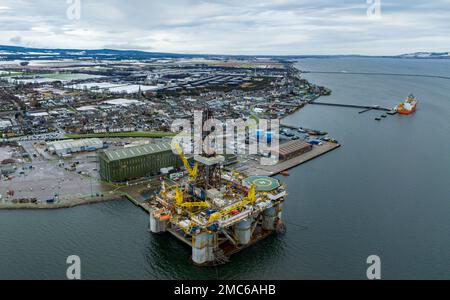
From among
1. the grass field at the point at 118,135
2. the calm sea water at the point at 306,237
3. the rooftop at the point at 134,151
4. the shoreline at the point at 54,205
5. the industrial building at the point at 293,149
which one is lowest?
the calm sea water at the point at 306,237

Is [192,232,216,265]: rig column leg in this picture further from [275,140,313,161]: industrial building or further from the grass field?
the grass field

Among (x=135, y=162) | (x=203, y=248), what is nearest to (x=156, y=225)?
(x=203, y=248)

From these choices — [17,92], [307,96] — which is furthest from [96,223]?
[17,92]

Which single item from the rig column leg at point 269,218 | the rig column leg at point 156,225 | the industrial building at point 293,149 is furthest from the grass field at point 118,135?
the rig column leg at point 269,218

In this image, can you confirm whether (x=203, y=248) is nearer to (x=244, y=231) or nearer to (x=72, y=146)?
(x=244, y=231)

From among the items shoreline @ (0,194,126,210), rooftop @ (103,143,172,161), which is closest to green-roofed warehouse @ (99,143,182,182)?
rooftop @ (103,143,172,161)

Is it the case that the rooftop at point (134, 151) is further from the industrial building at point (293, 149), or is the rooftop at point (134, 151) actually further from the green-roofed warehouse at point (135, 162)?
the industrial building at point (293, 149)

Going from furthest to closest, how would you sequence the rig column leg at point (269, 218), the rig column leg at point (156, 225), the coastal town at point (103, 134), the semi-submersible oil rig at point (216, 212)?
1. the coastal town at point (103, 134)
2. the rig column leg at point (269, 218)
3. the rig column leg at point (156, 225)
4. the semi-submersible oil rig at point (216, 212)
